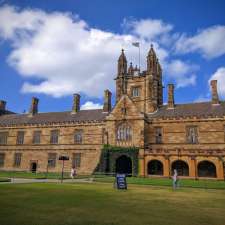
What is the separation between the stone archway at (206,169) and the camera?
32.6 m

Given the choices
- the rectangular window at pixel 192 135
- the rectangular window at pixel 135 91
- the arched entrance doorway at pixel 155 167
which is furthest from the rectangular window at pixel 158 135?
the rectangular window at pixel 135 91

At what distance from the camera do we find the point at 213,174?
3256cm

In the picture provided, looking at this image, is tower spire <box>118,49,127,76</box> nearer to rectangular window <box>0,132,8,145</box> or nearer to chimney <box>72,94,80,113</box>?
chimney <box>72,94,80,113</box>

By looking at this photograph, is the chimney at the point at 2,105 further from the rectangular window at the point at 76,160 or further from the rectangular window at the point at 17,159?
the rectangular window at the point at 76,160

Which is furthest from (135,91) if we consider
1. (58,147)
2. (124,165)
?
(58,147)

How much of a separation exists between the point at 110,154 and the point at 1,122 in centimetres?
2757

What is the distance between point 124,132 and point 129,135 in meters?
0.91

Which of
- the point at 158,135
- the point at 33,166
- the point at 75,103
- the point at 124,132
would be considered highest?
the point at 75,103

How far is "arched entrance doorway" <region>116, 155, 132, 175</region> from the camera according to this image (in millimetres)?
36906

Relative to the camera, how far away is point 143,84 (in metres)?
45.0

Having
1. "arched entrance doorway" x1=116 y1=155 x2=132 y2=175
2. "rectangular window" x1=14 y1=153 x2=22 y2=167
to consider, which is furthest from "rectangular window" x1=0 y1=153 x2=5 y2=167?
"arched entrance doorway" x1=116 y1=155 x2=132 y2=175

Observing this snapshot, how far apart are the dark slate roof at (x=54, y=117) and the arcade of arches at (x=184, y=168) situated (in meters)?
11.3

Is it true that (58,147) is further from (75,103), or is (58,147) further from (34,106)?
(34,106)

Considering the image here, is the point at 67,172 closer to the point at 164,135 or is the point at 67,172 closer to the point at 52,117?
the point at 52,117
